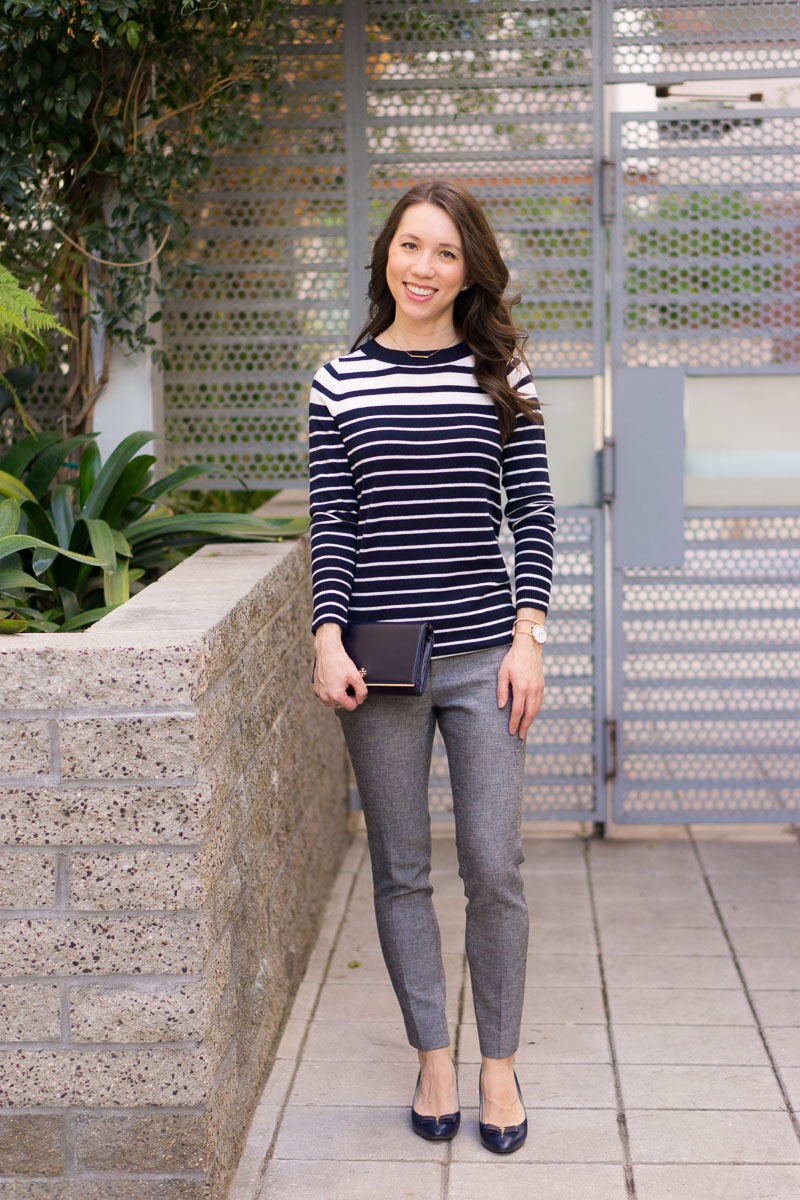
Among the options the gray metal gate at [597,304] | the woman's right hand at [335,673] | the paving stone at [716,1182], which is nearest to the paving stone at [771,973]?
the paving stone at [716,1182]

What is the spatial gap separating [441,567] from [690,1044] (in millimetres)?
1399

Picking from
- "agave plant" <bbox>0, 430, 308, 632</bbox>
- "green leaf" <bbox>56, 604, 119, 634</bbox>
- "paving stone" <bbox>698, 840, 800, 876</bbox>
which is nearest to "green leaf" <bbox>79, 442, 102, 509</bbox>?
"agave plant" <bbox>0, 430, 308, 632</bbox>

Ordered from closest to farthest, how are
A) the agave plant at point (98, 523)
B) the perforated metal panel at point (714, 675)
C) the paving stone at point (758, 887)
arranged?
Answer: the agave plant at point (98, 523)
the paving stone at point (758, 887)
the perforated metal panel at point (714, 675)

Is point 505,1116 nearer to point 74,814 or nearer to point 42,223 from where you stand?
point 74,814

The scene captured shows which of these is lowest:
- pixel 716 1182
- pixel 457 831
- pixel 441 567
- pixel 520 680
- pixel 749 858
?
pixel 749 858

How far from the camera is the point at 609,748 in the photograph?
452 centimetres

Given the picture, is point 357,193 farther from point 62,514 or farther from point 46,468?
point 62,514

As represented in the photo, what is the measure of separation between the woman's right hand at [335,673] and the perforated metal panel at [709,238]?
85.6 inches

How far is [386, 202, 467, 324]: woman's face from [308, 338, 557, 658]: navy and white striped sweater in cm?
11

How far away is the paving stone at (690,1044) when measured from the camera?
3.10m

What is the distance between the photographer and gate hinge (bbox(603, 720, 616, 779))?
14.8 feet

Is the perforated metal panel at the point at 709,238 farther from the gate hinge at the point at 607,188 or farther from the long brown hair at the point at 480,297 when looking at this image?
the long brown hair at the point at 480,297

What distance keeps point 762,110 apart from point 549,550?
2301mm

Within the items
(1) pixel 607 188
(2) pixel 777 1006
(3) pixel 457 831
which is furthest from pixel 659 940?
(1) pixel 607 188
